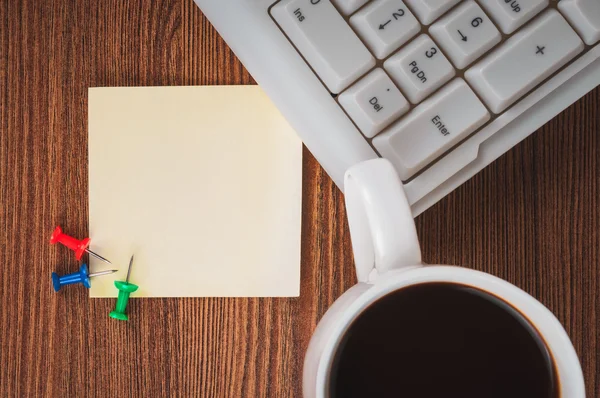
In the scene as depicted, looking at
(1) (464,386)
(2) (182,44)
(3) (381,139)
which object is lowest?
(1) (464,386)

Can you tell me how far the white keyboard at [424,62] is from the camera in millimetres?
327

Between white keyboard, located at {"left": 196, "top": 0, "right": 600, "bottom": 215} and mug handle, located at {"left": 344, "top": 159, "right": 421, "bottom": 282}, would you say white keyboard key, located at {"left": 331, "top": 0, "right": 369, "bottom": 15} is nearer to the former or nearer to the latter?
white keyboard, located at {"left": 196, "top": 0, "right": 600, "bottom": 215}

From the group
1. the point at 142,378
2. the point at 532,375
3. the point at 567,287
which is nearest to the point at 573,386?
the point at 532,375

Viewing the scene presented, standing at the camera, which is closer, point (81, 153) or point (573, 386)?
point (573, 386)

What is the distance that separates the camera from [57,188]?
426mm

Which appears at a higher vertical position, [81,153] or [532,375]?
[81,153]

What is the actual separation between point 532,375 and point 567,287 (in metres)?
0.14

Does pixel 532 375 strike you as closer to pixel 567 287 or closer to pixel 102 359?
pixel 567 287

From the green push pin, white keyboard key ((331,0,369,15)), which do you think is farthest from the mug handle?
the green push pin

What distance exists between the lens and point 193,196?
43 centimetres

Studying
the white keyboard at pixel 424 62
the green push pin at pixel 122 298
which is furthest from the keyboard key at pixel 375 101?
the green push pin at pixel 122 298

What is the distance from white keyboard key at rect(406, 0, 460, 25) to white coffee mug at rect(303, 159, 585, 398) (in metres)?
0.11

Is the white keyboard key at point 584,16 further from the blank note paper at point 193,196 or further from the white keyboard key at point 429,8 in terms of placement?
the blank note paper at point 193,196

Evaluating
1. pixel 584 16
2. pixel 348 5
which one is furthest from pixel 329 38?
pixel 584 16
